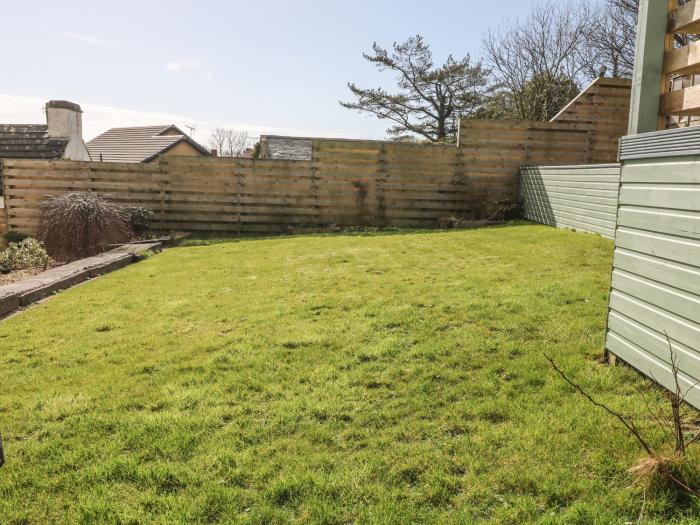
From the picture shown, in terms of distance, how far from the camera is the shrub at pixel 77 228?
416 inches

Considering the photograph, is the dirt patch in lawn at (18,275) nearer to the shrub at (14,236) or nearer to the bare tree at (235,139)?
the shrub at (14,236)

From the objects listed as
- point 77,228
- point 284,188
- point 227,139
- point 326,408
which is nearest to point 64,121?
point 77,228

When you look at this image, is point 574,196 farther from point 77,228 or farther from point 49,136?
Answer: point 49,136

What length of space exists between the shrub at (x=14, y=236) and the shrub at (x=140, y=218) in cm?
277

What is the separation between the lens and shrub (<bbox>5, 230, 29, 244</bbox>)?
1266cm

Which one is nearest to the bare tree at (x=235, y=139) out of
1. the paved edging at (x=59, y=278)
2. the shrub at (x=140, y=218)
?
the shrub at (x=140, y=218)

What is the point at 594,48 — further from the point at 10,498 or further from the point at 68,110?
the point at 10,498

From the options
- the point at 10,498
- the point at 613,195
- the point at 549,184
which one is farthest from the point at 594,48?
the point at 10,498

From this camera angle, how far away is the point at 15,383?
371 centimetres

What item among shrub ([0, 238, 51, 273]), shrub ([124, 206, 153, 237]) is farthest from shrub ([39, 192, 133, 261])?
shrub ([124, 206, 153, 237])

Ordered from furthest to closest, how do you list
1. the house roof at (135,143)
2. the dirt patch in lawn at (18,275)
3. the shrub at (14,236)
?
the house roof at (135,143), the shrub at (14,236), the dirt patch in lawn at (18,275)

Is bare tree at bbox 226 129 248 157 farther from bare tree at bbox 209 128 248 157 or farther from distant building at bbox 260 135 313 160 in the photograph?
distant building at bbox 260 135 313 160

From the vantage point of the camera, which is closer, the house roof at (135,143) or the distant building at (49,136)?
the distant building at (49,136)

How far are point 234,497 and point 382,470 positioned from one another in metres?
0.74
